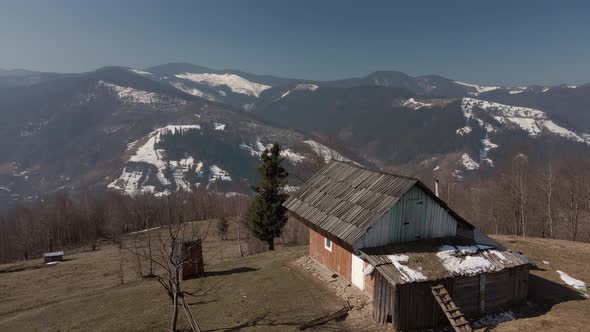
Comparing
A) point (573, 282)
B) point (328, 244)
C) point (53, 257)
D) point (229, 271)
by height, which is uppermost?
point (328, 244)

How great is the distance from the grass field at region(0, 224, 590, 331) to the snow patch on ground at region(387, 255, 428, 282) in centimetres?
329

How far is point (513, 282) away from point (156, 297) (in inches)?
919

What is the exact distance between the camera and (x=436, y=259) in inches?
811

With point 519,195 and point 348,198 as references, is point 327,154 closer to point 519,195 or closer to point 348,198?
point 519,195

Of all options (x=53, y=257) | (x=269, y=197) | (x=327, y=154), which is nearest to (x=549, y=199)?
(x=327, y=154)

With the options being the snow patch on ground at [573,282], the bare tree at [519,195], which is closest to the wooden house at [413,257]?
the snow patch on ground at [573,282]

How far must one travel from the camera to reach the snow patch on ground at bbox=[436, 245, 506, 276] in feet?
66.1

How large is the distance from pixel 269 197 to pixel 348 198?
1831 cm

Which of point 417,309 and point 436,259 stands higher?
point 436,259

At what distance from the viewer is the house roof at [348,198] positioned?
21953 millimetres

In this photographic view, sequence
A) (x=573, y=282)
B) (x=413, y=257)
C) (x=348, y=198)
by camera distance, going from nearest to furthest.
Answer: (x=413, y=257) → (x=348, y=198) → (x=573, y=282)

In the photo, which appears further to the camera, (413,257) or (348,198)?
(348,198)

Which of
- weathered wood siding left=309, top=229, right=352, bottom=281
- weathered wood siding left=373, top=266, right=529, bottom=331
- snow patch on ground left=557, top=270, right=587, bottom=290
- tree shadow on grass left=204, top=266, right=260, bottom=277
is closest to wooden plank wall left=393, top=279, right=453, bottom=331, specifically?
weathered wood siding left=373, top=266, right=529, bottom=331

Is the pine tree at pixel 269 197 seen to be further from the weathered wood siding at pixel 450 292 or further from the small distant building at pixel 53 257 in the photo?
the small distant building at pixel 53 257
